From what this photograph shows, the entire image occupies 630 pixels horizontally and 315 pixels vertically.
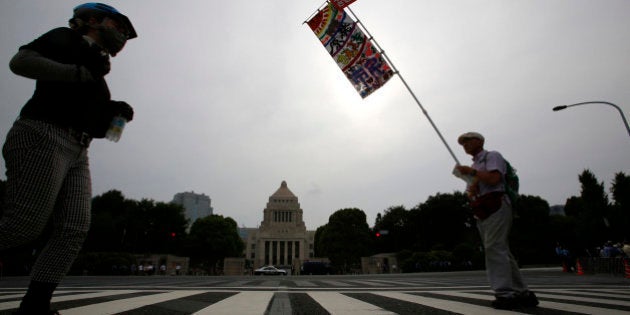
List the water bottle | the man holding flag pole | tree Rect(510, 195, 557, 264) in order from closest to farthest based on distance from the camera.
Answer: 1. the water bottle
2. the man holding flag pole
3. tree Rect(510, 195, 557, 264)

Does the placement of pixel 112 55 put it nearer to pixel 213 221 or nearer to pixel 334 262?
pixel 334 262

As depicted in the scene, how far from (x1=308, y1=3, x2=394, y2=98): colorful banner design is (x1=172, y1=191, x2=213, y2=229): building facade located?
186m

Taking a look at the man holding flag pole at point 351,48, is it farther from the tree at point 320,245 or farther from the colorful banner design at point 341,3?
the tree at point 320,245

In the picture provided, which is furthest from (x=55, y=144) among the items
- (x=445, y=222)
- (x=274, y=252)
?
(x=274, y=252)

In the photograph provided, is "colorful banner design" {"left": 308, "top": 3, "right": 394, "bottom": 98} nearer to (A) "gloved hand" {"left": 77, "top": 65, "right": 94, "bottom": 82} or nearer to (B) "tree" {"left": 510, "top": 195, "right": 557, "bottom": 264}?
(A) "gloved hand" {"left": 77, "top": 65, "right": 94, "bottom": 82}

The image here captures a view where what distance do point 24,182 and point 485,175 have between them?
11.1 ft

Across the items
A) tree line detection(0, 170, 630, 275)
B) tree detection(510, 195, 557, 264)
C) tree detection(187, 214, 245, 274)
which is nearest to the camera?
tree line detection(0, 170, 630, 275)

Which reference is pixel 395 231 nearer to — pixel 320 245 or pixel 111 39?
pixel 320 245

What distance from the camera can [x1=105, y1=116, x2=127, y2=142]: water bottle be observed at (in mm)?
2268

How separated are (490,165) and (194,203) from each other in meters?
Answer: 198

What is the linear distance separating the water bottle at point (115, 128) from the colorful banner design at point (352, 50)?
6118 millimetres

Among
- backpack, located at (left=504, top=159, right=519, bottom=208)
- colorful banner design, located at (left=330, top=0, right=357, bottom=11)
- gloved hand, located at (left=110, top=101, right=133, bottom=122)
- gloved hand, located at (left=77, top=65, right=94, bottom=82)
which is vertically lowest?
backpack, located at (left=504, top=159, right=519, bottom=208)

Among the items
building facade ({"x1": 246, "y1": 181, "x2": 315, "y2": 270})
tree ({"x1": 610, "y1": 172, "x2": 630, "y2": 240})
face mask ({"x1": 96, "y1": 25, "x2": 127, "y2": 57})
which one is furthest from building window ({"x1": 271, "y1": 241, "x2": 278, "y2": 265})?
face mask ({"x1": 96, "y1": 25, "x2": 127, "y2": 57})

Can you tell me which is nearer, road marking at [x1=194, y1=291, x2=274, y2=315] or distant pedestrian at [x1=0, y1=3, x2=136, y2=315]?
distant pedestrian at [x1=0, y1=3, x2=136, y2=315]
